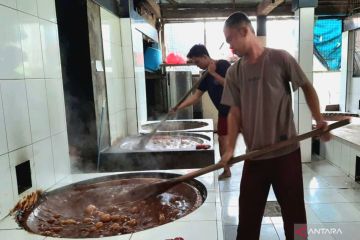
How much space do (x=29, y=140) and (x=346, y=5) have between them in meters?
7.39

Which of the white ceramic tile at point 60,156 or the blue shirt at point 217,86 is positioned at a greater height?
the blue shirt at point 217,86

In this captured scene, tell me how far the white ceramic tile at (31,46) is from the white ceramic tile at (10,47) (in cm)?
6

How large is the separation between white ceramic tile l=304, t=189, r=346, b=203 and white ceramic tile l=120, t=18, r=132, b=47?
3.06 meters

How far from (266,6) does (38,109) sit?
5.36 metres

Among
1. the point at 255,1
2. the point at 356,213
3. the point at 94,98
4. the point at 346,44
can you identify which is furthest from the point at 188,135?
the point at 346,44

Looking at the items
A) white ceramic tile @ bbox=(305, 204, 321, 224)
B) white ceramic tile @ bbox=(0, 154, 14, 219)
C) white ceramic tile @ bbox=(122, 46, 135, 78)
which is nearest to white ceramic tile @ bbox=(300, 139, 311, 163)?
white ceramic tile @ bbox=(305, 204, 321, 224)

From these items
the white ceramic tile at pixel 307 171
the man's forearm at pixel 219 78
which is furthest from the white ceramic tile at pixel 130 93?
the white ceramic tile at pixel 307 171

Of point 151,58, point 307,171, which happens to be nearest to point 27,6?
point 307,171

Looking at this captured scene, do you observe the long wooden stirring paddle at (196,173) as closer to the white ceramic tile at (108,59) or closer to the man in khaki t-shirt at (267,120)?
the man in khaki t-shirt at (267,120)

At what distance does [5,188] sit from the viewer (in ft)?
5.80

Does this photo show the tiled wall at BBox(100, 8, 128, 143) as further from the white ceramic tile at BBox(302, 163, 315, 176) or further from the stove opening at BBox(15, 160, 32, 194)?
→ the white ceramic tile at BBox(302, 163, 315, 176)

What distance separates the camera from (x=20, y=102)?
1.92 meters

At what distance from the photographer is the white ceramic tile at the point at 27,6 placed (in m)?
1.95

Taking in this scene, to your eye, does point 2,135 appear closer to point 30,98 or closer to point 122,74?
point 30,98
